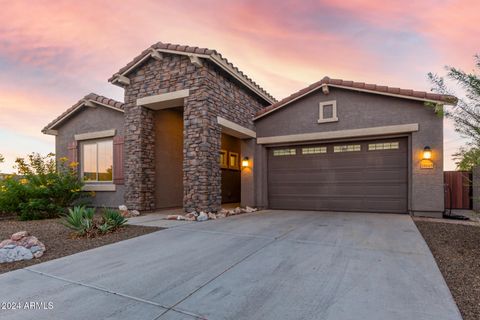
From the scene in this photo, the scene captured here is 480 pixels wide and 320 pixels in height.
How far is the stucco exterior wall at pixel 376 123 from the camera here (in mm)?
7422

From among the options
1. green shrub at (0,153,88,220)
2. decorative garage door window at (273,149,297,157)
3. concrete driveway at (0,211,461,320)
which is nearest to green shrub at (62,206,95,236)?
concrete driveway at (0,211,461,320)

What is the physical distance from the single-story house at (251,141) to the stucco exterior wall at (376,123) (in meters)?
0.03

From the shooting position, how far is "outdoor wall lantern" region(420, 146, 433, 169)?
7.37 meters

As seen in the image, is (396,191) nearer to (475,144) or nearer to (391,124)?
(391,124)

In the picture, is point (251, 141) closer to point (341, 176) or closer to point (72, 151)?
point (341, 176)

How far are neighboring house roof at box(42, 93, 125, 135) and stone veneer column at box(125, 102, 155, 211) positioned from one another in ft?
3.57

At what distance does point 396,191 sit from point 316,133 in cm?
312

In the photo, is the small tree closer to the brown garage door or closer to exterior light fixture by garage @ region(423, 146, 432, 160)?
exterior light fixture by garage @ region(423, 146, 432, 160)

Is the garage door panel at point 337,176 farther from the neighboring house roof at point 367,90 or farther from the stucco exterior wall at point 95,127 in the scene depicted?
the stucco exterior wall at point 95,127

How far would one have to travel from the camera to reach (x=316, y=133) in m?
8.88

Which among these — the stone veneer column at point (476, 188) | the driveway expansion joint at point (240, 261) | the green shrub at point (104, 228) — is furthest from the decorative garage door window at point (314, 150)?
the green shrub at point (104, 228)

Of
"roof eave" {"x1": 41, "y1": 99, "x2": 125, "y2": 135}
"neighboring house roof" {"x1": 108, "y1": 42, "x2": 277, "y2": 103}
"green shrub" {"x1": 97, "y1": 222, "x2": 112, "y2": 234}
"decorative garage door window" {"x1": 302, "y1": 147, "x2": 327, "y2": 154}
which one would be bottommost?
"green shrub" {"x1": 97, "y1": 222, "x2": 112, "y2": 234}

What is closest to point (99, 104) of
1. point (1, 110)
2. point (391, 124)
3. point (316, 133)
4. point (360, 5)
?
point (1, 110)

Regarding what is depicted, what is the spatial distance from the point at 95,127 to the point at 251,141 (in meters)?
6.40
